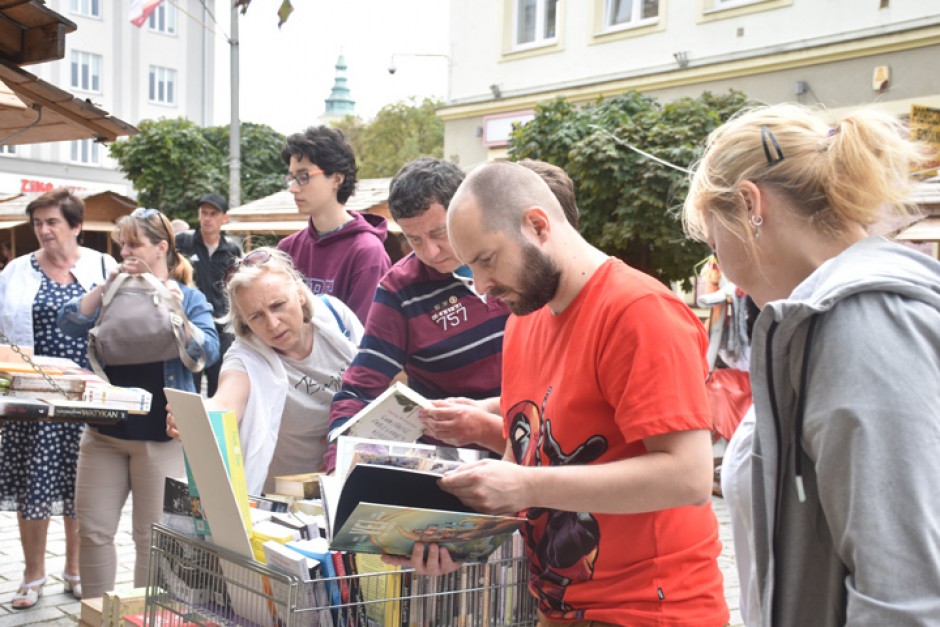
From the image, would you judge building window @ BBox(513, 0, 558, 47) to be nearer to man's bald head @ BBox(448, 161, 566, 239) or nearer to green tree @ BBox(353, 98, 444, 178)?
man's bald head @ BBox(448, 161, 566, 239)

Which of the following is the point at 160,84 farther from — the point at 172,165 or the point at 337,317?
the point at 337,317

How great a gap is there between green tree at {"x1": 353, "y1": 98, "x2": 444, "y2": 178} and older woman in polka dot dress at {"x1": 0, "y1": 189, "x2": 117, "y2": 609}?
35019 millimetres

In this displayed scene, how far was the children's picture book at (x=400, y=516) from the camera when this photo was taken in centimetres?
181

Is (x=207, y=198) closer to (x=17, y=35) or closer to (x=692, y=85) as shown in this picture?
(x=17, y=35)

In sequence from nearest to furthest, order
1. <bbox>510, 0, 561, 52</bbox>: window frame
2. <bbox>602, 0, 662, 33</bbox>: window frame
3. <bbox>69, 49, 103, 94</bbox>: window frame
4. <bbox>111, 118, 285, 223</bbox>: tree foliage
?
<bbox>602, 0, 662, 33</bbox>: window frame → <bbox>510, 0, 561, 52</bbox>: window frame → <bbox>111, 118, 285, 223</bbox>: tree foliage → <bbox>69, 49, 103, 94</bbox>: window frame

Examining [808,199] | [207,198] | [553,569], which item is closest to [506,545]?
[553,569]

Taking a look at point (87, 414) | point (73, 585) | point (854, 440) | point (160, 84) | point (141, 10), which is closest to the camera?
point (854, 440)

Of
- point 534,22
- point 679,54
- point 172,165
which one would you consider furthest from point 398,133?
point 679,54

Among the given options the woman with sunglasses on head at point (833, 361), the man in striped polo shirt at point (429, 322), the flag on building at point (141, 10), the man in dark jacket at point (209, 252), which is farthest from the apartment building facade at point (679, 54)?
the woman with sunglasses on head at point (833, 361)

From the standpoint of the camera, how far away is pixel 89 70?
133ft

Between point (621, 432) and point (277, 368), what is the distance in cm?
166

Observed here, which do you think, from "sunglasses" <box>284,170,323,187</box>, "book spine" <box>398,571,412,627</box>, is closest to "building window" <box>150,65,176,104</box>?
"sunglasses" <box>284,170,323,187</box>

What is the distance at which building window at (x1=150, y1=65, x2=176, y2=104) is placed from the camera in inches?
1672

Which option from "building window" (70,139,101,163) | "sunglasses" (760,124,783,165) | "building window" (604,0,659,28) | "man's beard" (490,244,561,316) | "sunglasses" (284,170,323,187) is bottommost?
"man's beard" (490,244,561,316)
